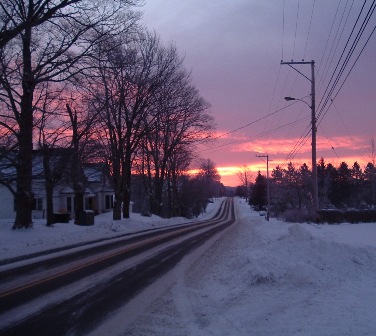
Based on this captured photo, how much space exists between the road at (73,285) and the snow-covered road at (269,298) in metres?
0.50

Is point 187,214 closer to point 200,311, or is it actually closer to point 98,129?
point 98,129

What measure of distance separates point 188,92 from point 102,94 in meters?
13.2

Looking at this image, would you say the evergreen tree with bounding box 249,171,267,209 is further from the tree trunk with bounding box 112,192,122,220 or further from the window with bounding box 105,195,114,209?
the tree trunk with bounding box 112,192,122,220

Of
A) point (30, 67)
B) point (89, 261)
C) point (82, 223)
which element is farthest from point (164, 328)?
point (82, 223)

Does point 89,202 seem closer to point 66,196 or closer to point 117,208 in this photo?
point 66,196

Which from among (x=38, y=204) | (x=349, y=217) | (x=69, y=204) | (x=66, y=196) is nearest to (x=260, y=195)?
(x=69, y=204)

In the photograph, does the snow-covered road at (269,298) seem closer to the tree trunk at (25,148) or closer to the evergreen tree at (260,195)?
the tree trunk at (25,148)

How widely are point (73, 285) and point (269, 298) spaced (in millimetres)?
4470

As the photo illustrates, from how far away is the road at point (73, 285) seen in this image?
7.43m

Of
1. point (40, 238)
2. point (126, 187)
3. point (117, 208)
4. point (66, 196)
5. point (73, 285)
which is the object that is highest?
point (126, 187)

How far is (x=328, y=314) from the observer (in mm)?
7176

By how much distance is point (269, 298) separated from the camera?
8.59 metres

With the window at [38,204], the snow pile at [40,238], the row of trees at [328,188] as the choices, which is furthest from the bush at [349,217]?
the row of trees at [328,188]

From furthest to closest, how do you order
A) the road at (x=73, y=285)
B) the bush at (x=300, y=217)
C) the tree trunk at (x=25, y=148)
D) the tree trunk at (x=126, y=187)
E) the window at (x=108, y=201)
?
the window at (x=108, y=201) < the tree trunk at (x=126, y=187) < the bush at (x=300, y=217) < the tree trunk at (x=25, y=148) < the road at (x=73, y=285)
